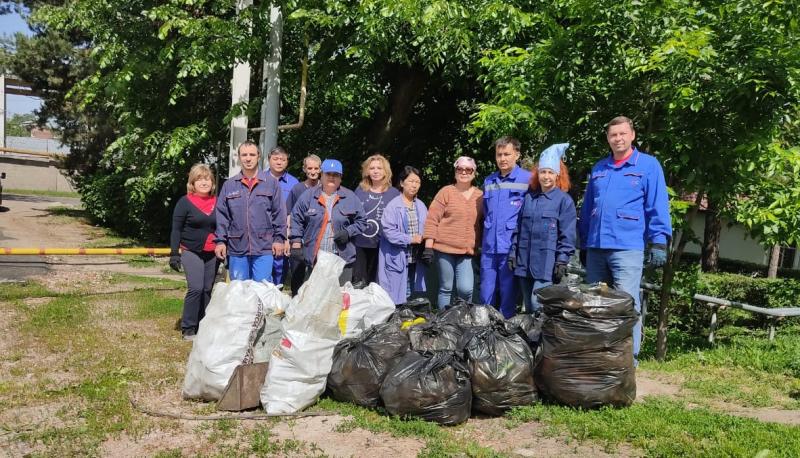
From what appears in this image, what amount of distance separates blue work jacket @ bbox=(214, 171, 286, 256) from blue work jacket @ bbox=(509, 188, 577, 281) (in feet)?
7.55

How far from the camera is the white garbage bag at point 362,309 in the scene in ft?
16.2

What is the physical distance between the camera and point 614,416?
4.05 meters

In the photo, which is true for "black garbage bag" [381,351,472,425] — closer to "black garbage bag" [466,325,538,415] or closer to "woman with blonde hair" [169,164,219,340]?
"black garbage bag" [466,325,538,415]

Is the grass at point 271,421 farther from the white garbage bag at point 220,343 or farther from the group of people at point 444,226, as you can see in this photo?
the group of people at point 444,226

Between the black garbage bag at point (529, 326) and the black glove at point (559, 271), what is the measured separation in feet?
1.23

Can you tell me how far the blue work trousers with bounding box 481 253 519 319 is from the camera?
5.53m

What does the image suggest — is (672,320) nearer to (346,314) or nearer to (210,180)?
(346,314)

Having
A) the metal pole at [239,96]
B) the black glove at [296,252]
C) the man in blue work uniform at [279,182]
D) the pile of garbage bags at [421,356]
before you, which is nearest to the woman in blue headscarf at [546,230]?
the pile of garbage bags at [421,356]

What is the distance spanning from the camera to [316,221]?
5953mm

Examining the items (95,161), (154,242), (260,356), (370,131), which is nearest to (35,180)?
(95,161)

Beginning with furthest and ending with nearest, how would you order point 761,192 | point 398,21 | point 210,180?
point 398,21, point 210,180, point 761,192

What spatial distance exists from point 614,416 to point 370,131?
8328 millimetres

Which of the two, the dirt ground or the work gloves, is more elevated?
the work gloves

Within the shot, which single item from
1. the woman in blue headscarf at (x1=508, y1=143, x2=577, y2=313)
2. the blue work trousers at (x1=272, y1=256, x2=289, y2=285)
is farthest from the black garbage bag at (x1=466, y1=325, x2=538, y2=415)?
the blue work trousers at (x1=272, y1=256, x2=289, y2=285)
